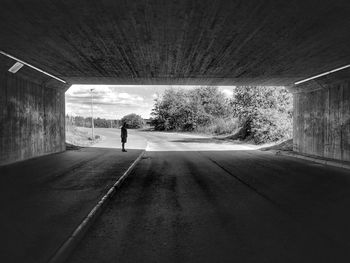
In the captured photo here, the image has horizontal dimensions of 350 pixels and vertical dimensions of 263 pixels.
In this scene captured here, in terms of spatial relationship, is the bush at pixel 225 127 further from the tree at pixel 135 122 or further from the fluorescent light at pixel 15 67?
the tree at pixel 135 122

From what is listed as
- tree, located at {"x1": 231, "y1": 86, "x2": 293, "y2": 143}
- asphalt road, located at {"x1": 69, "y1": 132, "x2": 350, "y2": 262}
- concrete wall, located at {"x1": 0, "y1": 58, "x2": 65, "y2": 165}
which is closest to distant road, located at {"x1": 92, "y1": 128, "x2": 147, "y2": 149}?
concrete wall, located at {"x1": 0, "y1": 58, "x2": 65, "y2": 165}

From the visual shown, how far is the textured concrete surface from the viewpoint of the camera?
4.37 m

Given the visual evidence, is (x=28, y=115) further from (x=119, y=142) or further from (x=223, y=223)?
(x=119, y=142)

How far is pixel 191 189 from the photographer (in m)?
8.84

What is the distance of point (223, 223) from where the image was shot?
18.4 ft

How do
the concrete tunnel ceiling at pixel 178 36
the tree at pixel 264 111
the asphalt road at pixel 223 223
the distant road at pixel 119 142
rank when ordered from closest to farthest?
the asphalt road at pixel 223 223, the concrete tunnel ceiling at pixel 178 36, the distant road at pixel 119 142, the tree at pixel 264 111

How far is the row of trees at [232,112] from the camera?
100 ft

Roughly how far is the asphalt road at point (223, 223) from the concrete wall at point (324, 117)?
6298mm

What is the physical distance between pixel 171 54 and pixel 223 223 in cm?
869

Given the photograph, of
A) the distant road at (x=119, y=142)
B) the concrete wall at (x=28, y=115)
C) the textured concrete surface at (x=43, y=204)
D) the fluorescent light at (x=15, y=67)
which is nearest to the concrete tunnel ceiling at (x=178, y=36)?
the fluorescent light at (x=15, y=67)

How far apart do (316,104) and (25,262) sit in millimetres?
17701

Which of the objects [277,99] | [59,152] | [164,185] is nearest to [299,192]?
[164,185]

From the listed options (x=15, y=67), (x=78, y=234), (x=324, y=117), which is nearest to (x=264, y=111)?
(x=324, y=117)

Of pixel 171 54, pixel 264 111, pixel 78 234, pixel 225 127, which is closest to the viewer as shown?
pixel 78 234
